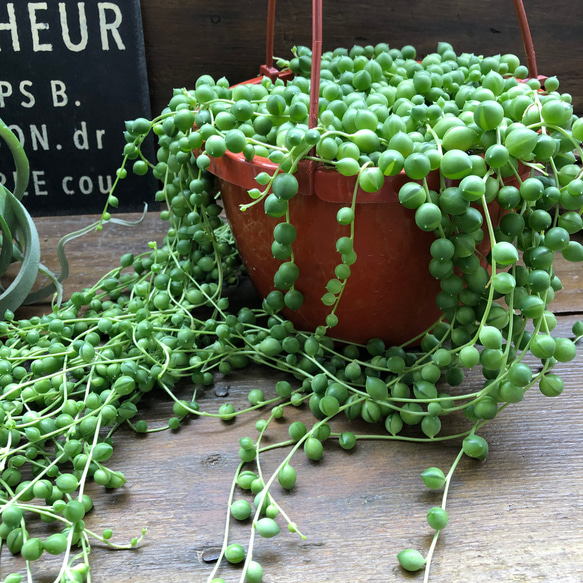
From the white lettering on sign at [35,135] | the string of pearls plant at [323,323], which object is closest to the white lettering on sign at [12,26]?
the white lettering on sign at [35,135]

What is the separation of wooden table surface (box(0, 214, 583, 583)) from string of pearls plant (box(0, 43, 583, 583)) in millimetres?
14

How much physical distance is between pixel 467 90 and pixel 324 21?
470mm

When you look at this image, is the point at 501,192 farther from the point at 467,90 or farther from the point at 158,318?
the point at 158,318

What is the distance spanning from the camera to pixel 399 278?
0.57m

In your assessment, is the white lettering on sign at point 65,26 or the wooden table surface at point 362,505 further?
the white lettering on sign at point 65,26

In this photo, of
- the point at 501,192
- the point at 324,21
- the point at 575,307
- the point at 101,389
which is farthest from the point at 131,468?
the point at 324,21

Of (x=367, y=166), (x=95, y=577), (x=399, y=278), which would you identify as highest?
(x=367, y=166)

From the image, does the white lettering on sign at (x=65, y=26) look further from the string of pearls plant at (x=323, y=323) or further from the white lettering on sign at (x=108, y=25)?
the string of pearls plant at (x=323, y=323)

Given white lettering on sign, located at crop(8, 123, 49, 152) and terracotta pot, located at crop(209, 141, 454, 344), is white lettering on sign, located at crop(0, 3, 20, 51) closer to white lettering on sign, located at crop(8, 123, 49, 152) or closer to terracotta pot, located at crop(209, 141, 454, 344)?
white lettering on sign, located at crop(8, 123, 49, 152)

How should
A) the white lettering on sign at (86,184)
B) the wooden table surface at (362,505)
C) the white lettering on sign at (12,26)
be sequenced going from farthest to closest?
the white lettering on sign at (86,184)
the white lettering on sign at (12,26)
the wooden table surface at (362,505)

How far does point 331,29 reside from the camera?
3.19 ft

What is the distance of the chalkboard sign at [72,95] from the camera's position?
35.9 inches

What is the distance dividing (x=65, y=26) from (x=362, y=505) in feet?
2.65

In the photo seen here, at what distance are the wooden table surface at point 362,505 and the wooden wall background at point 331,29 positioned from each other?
0.60 m
